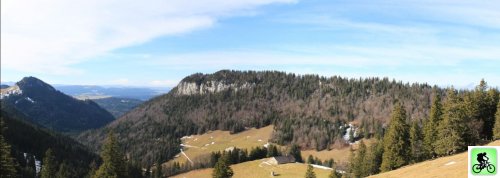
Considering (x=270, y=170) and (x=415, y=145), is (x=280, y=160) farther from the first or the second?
(x=415, y=145)

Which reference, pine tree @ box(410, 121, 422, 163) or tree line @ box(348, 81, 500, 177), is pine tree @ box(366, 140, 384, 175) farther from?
pine tree @ box(410, 121, 422, 163)

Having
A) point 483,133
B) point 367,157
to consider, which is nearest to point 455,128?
point 483,133

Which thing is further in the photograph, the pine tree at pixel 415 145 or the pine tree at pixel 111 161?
the pine tree at pixel 415 145

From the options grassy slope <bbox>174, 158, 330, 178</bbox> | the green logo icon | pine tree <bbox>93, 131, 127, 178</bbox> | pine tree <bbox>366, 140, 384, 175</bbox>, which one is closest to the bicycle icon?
the green logo icon

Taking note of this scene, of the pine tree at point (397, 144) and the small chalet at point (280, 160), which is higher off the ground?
the pine tree at point (397, 144)

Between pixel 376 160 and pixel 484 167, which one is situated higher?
pixel 484 167

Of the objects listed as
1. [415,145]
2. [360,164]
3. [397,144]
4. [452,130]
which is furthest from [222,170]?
[452,130]

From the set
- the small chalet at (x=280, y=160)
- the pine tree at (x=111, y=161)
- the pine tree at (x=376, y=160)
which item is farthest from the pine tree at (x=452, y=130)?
the small chalet at (x=280, y=160)

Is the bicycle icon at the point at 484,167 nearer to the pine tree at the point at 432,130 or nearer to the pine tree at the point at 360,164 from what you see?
the pine tree at the point at 432,130
